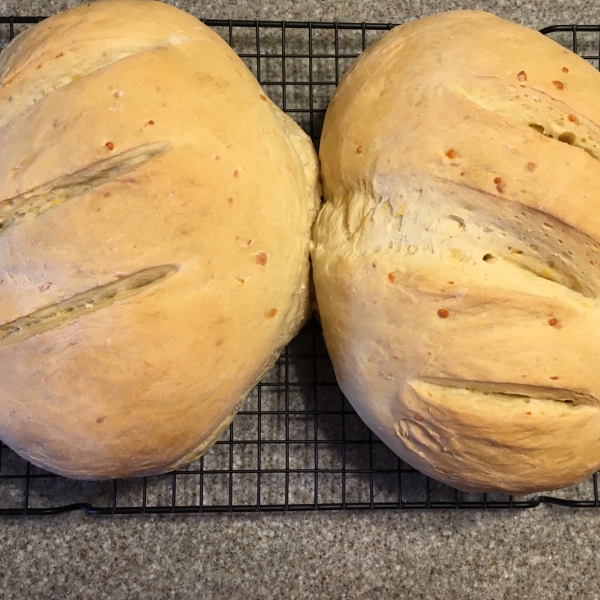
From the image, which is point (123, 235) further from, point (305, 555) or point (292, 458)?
point (305, 555)

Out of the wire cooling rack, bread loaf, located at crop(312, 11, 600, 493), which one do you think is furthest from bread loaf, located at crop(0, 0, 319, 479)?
the wire cooling rack

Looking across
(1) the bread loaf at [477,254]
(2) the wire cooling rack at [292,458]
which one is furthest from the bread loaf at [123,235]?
(2) the wire cooling rack at [292,458]

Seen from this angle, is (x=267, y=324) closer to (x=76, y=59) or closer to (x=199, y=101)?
(x=199, y=101)

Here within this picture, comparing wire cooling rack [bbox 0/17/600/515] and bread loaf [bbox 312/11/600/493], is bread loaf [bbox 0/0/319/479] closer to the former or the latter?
bread loaf [bbox 312/11/600/493]

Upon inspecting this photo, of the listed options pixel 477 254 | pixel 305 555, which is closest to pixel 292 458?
pixel 305 555

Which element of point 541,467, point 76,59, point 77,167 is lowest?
point 541,467

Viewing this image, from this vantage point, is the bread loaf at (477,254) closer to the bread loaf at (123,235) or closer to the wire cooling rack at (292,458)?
the bread loaf at (123,235)

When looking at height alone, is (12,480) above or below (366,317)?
below

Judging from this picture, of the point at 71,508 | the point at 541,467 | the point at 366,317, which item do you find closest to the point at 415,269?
the point at 366,317
